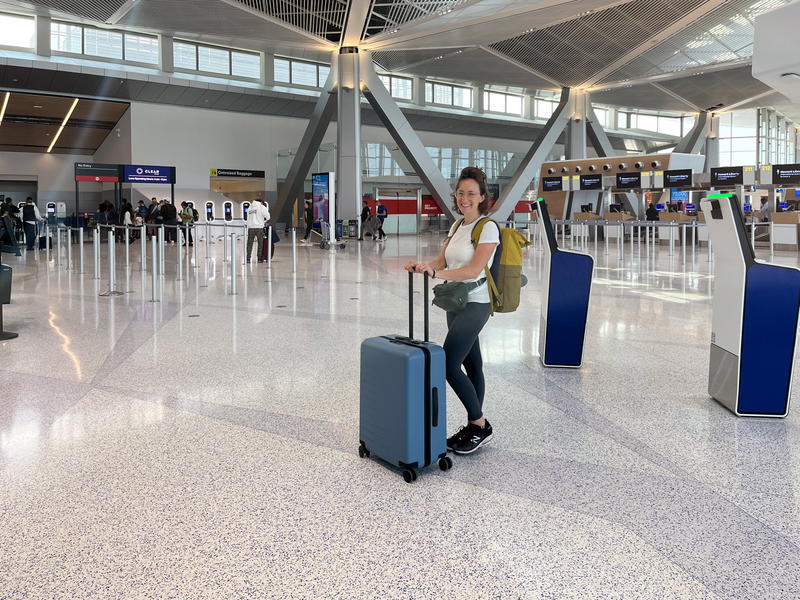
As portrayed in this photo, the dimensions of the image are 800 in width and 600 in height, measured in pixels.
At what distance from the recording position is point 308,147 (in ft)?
89.4

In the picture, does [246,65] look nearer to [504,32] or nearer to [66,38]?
[66,38]

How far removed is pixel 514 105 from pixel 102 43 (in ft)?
79.3

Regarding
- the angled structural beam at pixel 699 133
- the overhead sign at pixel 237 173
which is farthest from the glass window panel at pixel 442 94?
the angled structural beam at pixel 699 133

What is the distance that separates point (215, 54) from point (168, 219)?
38.8 feet

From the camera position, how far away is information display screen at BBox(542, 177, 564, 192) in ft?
90.6

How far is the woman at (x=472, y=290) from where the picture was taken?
10.9 feet

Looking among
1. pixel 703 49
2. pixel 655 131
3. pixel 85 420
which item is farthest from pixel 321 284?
pixel 655 131

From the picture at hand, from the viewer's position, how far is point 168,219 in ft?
77.1

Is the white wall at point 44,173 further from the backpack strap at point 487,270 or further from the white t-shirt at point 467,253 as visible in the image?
the backpack strap at point 487,270

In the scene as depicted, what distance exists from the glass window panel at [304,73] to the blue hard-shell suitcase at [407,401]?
32.9 meters

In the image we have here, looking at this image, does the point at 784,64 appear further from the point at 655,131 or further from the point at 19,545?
the point at 655,131

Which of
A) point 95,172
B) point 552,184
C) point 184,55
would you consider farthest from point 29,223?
point 552,184

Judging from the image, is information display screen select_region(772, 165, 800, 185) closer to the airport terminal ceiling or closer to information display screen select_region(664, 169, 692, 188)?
information display screen select_region(664, 169, 692, 188)

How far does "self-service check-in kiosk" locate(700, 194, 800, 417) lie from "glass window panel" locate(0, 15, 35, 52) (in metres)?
30.1
